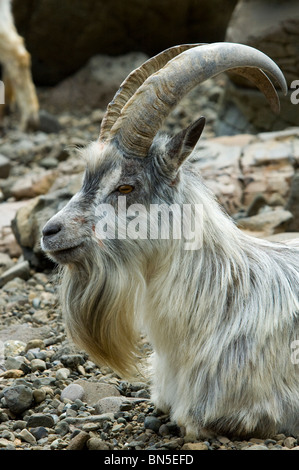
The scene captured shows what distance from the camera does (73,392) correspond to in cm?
451

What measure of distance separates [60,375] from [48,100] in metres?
11.6

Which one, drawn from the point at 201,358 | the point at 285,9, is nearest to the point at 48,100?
the point at 285,9

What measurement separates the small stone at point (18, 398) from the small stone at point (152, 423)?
0.72 meters

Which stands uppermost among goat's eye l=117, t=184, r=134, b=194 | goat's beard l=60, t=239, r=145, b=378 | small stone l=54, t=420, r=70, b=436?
goat's eye l=117, t=184, r=134, b=194

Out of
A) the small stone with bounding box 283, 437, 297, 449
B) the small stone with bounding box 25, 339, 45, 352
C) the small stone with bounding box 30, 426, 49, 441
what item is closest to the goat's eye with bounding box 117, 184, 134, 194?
the small stone with bounding box 30, 426, 49, 441

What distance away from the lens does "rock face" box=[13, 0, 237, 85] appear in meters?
15.1

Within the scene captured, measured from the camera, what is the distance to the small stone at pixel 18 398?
4199 mm

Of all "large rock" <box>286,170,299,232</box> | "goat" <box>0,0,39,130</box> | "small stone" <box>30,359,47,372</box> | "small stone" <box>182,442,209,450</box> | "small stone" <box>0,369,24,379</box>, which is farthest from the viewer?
"goat" <box>0,0,39,130</box>

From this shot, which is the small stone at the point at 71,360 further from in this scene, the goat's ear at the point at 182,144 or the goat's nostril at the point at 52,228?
the goat's ear at the point at 182,144

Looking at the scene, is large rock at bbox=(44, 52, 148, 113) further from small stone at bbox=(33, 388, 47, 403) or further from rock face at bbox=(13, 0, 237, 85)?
small stone at bbox=(33, 388, 47, 403)

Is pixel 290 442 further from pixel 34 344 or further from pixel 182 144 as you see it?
pixel 34 344

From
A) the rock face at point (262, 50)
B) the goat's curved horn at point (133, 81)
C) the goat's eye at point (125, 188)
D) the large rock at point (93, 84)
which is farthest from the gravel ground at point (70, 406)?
the large rock at point (93, 84)

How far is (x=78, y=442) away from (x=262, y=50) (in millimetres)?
7397
